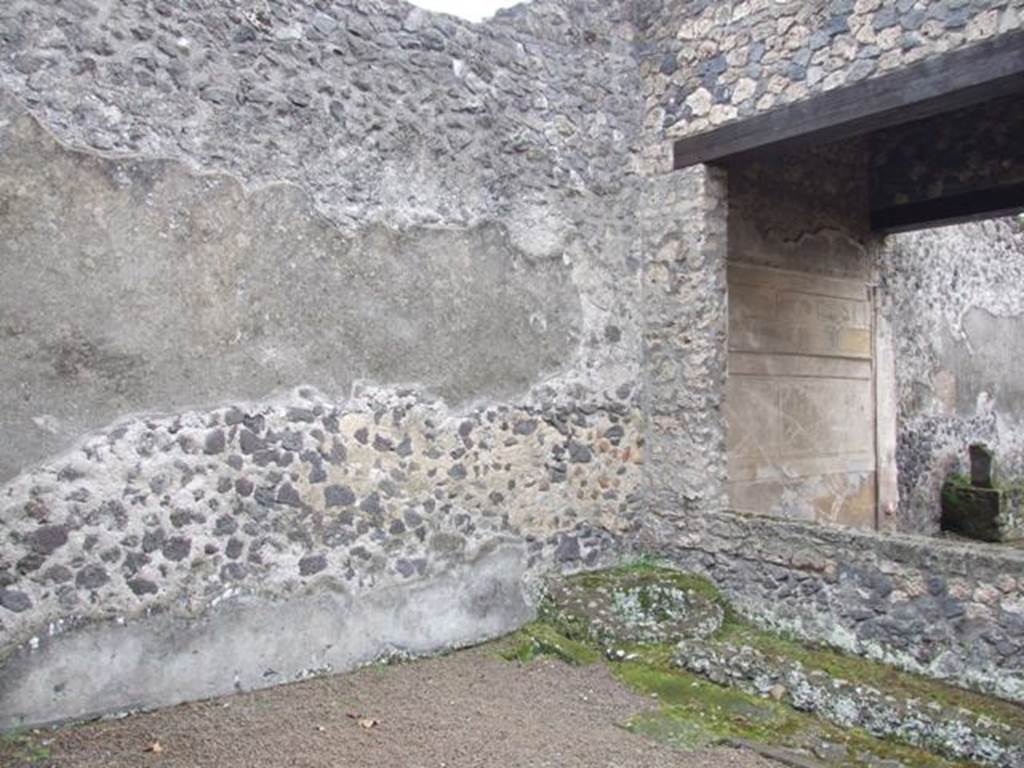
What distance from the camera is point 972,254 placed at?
9.09m

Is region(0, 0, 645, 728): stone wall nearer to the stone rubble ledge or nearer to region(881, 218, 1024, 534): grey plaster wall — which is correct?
the stone rubble ledge

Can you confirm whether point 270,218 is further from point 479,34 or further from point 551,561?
point 551,561

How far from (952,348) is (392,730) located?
24.2ft

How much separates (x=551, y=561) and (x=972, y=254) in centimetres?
645

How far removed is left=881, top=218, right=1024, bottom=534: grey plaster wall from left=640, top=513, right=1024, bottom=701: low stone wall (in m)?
3.22

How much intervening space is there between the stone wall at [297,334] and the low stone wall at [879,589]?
765mm


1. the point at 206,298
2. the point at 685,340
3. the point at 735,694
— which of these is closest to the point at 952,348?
the point at 685,340

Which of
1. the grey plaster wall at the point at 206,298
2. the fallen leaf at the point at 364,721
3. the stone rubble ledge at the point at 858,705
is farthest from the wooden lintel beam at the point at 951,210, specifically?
the fallen leaf at the point at 364,721

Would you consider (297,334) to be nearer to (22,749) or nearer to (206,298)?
(206,298)

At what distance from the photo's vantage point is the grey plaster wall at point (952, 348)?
8188mm

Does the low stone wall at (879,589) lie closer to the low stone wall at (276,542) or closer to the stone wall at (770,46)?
the low stone wall at (276,542)

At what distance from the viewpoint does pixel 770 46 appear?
16.0ft

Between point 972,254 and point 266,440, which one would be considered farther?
point 972,254

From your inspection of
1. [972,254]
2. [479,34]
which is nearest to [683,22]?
[479,34]
